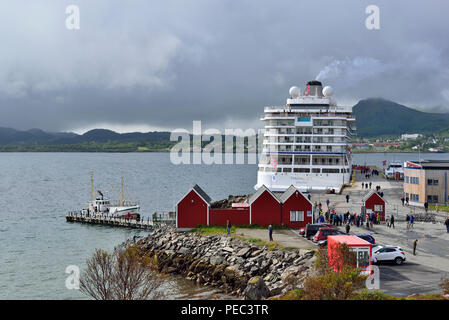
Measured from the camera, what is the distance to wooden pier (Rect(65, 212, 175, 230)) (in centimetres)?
5484

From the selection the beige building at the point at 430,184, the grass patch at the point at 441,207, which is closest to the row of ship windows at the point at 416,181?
the beige building at the point at 430,184

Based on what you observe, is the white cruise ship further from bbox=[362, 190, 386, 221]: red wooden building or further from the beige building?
bbox=[362, 190, 386, 221]: red wooden building

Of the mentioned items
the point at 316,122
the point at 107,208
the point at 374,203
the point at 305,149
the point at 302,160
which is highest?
the point at 316,122

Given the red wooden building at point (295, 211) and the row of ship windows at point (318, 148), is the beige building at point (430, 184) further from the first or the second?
the row of ship windows at point (318, 148)

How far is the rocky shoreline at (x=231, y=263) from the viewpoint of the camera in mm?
26391

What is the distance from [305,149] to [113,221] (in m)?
32.0

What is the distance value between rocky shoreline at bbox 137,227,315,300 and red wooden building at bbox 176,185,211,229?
135cm

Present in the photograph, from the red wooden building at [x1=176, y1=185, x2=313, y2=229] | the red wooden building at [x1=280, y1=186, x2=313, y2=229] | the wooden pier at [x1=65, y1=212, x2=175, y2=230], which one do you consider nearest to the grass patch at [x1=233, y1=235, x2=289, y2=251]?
the red wooden building at [x1=176, y1=185, x2=313, y2=229]

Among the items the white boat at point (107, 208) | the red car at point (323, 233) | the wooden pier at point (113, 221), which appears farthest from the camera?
the white boat at point (107, 208)

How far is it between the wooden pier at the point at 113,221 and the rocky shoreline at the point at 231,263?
48.1ft

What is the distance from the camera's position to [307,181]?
234 ft

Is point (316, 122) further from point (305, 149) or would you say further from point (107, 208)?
point (107, 208)

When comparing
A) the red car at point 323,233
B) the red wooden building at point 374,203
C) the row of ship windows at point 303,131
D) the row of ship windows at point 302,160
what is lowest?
the red car at point 323,233

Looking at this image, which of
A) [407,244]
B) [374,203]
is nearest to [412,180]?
[374,203]
